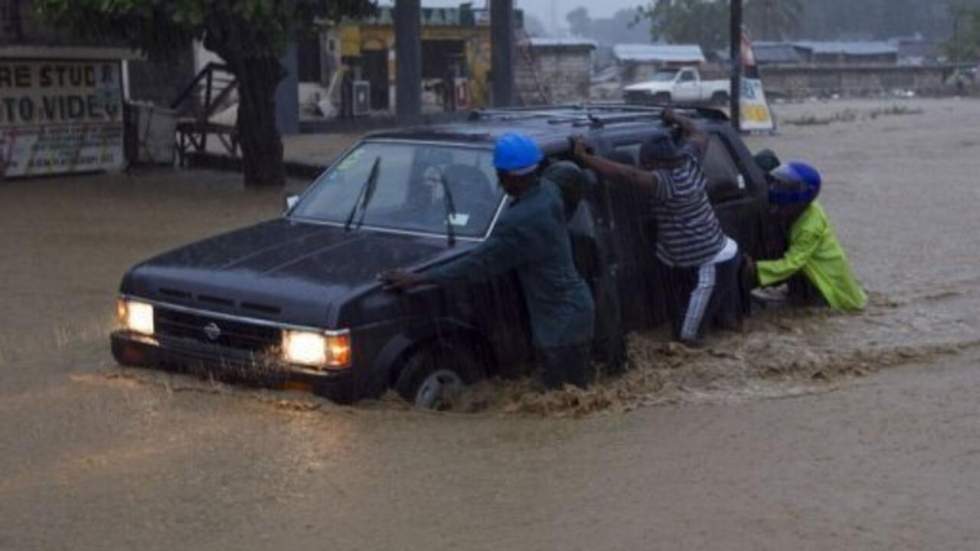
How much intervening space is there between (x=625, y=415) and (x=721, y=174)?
2.49m

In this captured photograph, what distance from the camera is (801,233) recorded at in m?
9.95

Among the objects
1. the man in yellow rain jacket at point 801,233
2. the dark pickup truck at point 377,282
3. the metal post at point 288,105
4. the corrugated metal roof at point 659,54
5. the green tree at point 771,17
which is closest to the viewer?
the dark pickup truck at point 377,282

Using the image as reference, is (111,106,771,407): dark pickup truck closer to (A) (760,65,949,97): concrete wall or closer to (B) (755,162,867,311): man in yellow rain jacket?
(B) (755,162,867,311): man in yellow rain jacket

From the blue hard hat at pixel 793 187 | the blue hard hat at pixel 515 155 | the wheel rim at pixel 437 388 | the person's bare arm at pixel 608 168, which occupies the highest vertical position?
the blue hard hat at pixel 515 155

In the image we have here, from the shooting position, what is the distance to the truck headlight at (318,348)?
6758 millimetres

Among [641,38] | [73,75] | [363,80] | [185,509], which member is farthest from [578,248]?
[641,38]

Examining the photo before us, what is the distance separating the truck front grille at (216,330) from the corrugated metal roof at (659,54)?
190 ft

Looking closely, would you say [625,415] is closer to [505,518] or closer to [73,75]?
[505,518]

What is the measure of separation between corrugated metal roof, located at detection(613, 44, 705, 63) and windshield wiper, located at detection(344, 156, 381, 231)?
56.8 meters

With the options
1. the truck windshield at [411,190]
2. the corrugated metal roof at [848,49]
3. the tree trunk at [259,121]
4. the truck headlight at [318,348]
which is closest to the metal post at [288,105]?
the tree trunk at [259,121]

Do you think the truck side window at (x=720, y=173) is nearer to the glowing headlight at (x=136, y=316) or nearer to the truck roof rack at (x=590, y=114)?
the truck roof rack at (x=590, y=114)

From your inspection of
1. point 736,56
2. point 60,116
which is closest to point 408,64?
point 736,56

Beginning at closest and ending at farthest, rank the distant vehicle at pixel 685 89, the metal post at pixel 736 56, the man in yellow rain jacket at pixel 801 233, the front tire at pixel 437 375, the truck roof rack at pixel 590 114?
the front tire at pixel 437 375 < the truck roof rack at pixel 590 114 < the man in yellow rain jacket at pixel 801 233 < the metal post at pixel 736 56 < the distant vehicle at pixel 685 89

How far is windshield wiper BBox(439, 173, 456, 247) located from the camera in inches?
300
